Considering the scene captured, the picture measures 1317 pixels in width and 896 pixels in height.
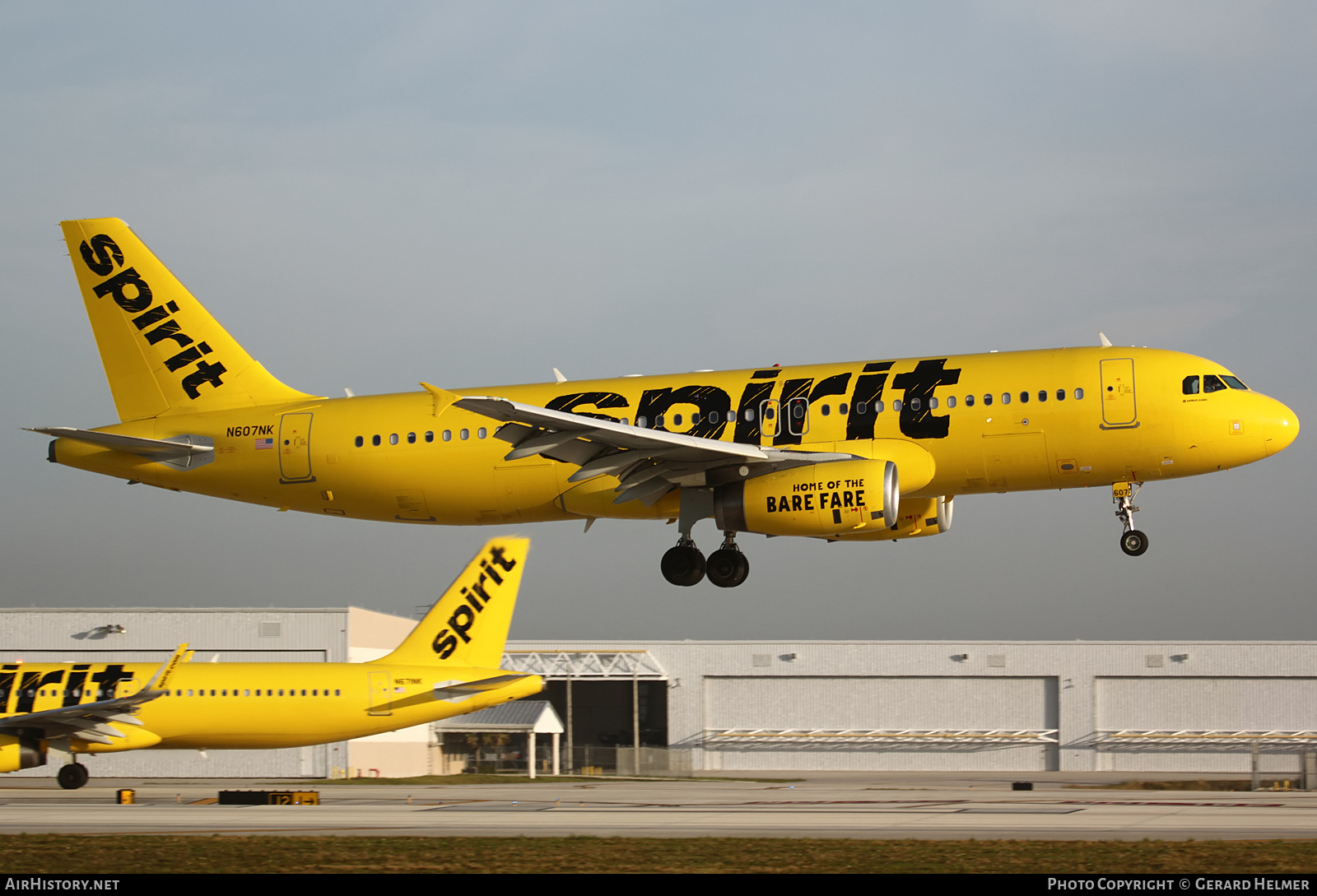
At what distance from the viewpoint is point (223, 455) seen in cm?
3716

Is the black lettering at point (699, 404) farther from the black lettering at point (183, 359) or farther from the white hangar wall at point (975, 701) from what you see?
the white hangar wall at point (975, 701)

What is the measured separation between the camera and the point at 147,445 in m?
36.7

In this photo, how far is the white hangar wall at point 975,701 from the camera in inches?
3430

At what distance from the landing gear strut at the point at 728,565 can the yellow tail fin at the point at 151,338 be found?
12.9m

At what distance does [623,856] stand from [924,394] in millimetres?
12480

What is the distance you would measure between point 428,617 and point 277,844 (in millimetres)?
25429

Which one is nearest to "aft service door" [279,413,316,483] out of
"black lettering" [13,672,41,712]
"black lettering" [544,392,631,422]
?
"black lettering" [544,392,631,422]

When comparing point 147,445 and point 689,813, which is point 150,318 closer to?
point 147,445

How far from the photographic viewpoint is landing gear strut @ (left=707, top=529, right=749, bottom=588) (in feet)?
113

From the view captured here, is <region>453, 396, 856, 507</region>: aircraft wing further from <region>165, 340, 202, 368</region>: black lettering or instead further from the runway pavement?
<region>165, 340, 202, 368</region>: black lettering

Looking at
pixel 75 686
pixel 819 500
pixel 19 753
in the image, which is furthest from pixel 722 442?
pixel 19 753

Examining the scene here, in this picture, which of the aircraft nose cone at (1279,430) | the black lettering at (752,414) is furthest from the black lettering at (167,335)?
Result: the aircraft nose cone at (1279,430)

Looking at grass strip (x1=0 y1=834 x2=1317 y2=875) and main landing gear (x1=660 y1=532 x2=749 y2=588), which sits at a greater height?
main landing gear (x1=660 y1=532 x2=749 y2=588)

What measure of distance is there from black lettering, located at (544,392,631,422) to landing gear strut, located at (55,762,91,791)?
29070 mm
